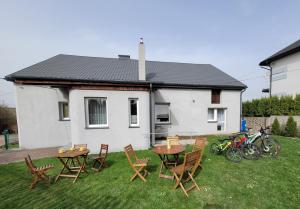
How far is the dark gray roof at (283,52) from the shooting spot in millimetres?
13139

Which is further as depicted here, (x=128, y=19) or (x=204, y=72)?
(x=204, y=72)

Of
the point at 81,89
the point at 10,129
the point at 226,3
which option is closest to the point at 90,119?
the point at 81,89

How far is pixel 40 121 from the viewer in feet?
28.7

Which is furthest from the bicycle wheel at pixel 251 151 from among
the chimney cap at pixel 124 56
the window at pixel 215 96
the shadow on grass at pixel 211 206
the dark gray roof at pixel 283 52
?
the dark gray roof at pixel 283 52

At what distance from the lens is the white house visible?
7044mm

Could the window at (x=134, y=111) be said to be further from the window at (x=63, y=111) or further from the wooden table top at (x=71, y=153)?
the window at (x=63, y=111)

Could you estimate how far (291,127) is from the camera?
983 cm

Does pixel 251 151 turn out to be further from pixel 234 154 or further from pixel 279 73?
pixel 279 73

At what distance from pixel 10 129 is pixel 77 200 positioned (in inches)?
687

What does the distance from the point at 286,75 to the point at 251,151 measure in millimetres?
13399

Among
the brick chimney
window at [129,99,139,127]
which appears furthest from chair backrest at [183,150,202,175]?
the brick chimney

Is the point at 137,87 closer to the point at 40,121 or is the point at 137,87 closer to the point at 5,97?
the point at 40,121

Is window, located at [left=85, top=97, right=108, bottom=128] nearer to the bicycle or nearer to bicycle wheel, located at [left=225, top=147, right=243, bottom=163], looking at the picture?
the bicycle

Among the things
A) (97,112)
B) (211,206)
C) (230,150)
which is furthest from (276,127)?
(97,112)
